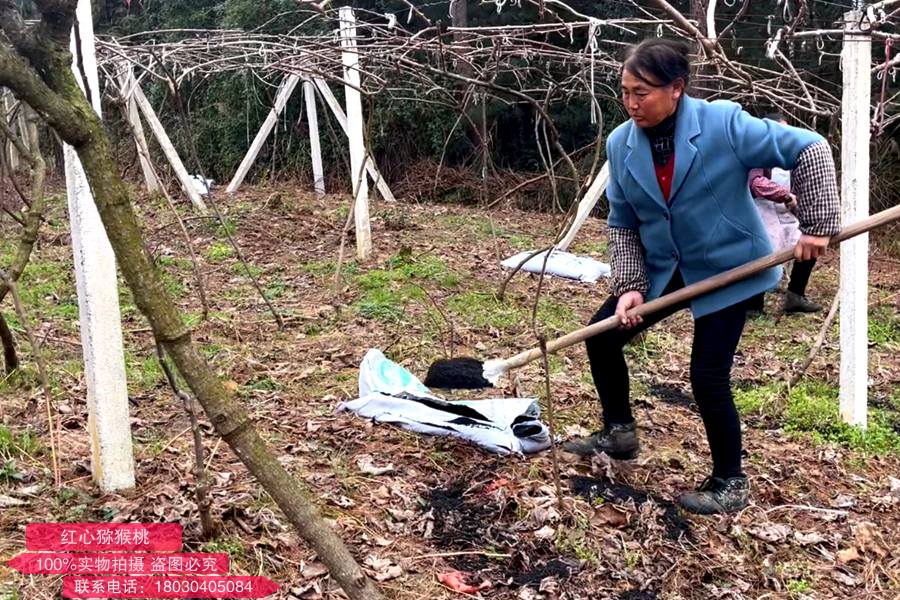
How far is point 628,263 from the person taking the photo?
3.28m

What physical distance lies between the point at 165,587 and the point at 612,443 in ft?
6.43

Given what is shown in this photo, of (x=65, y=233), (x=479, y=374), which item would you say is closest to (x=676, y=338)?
(x=479, y=374)

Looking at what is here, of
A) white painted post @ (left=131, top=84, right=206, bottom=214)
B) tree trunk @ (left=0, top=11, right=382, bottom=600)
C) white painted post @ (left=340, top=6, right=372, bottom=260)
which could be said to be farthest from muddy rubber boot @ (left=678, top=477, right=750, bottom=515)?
white painted post @ (left=131, top=84, right=206, bottom=214)

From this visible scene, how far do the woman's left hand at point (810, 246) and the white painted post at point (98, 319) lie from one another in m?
2.35

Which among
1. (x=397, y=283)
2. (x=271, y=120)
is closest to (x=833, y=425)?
(x=397, y=283)

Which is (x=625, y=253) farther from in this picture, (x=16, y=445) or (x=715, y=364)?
(x=16, y=445)

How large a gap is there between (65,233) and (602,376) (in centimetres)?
737

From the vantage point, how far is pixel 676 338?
19.9ft

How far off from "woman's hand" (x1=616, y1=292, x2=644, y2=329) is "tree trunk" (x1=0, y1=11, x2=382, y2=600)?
165 centimetres

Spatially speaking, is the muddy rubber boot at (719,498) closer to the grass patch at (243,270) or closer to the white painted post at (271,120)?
the grass patch at (243,270)

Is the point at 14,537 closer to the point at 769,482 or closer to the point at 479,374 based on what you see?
the point at 479,374

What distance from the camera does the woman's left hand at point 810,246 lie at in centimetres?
289

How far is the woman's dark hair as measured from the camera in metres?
2.84

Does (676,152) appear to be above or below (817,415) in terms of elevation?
above
